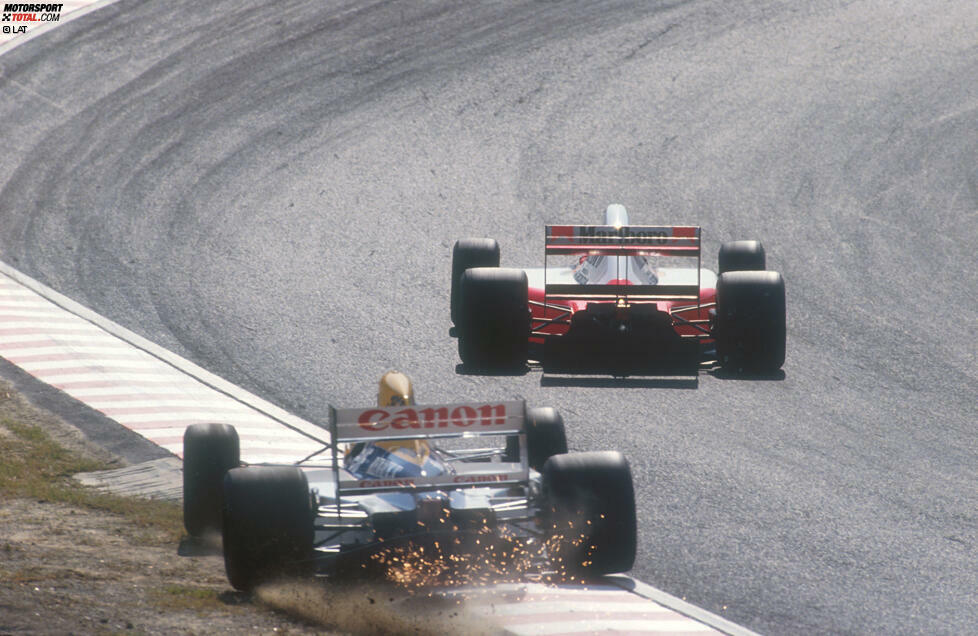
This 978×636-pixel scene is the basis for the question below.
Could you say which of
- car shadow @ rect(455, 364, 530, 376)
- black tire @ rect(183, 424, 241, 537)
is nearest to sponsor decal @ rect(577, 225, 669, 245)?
car shadow @ rect(455, 364, 530, 376)

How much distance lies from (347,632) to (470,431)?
4.44 ft

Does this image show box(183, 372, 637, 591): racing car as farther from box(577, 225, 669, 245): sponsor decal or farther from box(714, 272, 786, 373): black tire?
box(577, 225, 669, 245): sponsor decal

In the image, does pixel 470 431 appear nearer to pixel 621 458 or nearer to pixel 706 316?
pixel 621 458

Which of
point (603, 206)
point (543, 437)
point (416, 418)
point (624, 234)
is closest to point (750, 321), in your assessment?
point (624, 234)

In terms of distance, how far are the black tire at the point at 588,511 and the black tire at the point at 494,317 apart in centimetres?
405

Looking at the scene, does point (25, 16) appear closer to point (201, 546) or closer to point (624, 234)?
point (624, 234)

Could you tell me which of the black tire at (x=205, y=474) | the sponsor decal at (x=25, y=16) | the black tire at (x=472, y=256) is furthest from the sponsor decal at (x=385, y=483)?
the sponsor decal at (x=25, y=16)

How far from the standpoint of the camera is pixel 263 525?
7.11 m

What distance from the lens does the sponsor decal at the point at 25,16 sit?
73.6 ft

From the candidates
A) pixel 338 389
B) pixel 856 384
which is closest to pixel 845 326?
pixel 856 384

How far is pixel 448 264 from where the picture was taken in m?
15.2

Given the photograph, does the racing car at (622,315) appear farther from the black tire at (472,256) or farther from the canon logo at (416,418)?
the canon logo at (416,418)

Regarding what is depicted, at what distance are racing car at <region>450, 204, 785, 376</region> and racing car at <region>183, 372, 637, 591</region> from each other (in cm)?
356

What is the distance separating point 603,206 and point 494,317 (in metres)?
6.38
